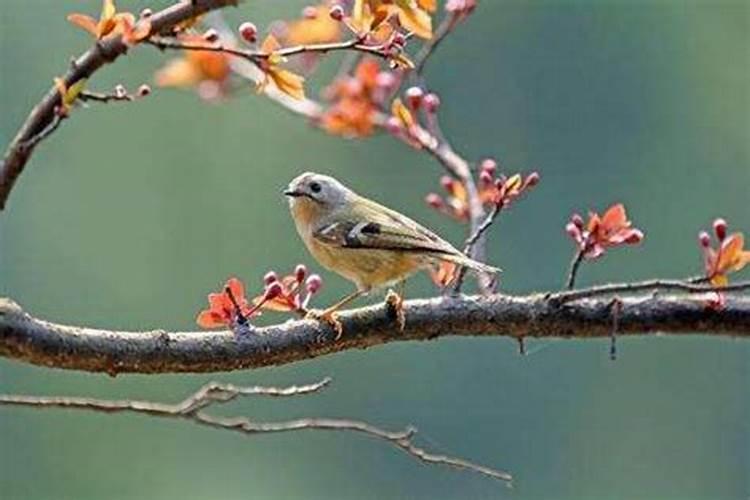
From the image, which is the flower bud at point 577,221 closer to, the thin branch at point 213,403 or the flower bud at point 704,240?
the flower bud at point 704,240

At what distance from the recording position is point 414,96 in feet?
6.39

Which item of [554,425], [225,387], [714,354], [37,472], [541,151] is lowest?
[225,387]

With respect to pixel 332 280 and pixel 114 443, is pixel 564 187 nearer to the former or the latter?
pixel 332 280

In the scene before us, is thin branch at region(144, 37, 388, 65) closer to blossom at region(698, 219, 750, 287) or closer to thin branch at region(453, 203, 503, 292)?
thin branch at region(453, 203, 503, 292)

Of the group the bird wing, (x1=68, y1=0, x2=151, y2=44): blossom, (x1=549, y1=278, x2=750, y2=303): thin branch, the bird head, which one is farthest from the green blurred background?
(x1=68, y1=0, x2=151, y2=44): blossom

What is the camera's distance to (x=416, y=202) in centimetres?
717

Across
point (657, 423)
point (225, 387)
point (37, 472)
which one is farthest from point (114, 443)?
point (225, 387)

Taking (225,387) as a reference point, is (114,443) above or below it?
above

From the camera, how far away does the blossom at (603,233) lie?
1746 millimetres

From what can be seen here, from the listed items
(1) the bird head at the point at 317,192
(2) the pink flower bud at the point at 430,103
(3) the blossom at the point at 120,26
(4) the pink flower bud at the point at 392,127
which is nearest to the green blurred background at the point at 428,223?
(1) the bird head at the point at 317,192

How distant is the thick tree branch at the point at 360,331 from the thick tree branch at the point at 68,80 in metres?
0.12

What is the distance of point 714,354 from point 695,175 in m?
0.86

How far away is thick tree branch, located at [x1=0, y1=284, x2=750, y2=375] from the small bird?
0.31m

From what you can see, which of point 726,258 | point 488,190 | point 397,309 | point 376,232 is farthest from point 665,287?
point 376,232
